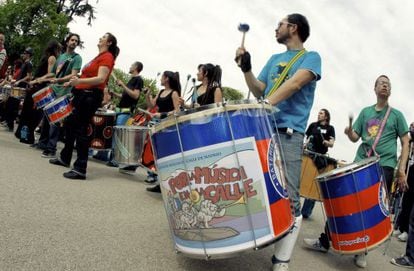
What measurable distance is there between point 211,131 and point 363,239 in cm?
191

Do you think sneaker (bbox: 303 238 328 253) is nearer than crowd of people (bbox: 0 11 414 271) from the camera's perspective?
No

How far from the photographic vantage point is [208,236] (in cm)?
267

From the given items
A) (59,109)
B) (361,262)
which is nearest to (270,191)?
(361,262)

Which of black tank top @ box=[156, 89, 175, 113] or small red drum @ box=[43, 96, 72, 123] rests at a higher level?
black tank top @ box=[156, 89, 175, 113]

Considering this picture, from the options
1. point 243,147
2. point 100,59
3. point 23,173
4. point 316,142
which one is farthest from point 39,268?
point 316,142

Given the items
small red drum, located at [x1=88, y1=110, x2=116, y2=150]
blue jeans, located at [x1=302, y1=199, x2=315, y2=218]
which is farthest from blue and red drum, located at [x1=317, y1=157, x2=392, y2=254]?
small red drum, located at [x1=88, y1=110, x2=116, y2=150]

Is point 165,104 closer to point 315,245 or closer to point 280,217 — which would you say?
point 315,245

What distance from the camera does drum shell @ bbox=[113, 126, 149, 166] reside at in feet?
22.4

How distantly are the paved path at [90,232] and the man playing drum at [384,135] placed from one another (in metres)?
1.00

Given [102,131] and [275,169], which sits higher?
[275,169]

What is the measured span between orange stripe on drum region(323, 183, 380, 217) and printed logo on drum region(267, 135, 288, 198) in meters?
1.08

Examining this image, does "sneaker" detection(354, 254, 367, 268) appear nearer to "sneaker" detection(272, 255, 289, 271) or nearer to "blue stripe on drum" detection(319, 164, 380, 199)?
"blue stripe on drum" detection(319, 164, 380, 199)

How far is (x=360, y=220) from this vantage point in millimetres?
3691

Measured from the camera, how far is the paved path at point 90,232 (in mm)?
2758
